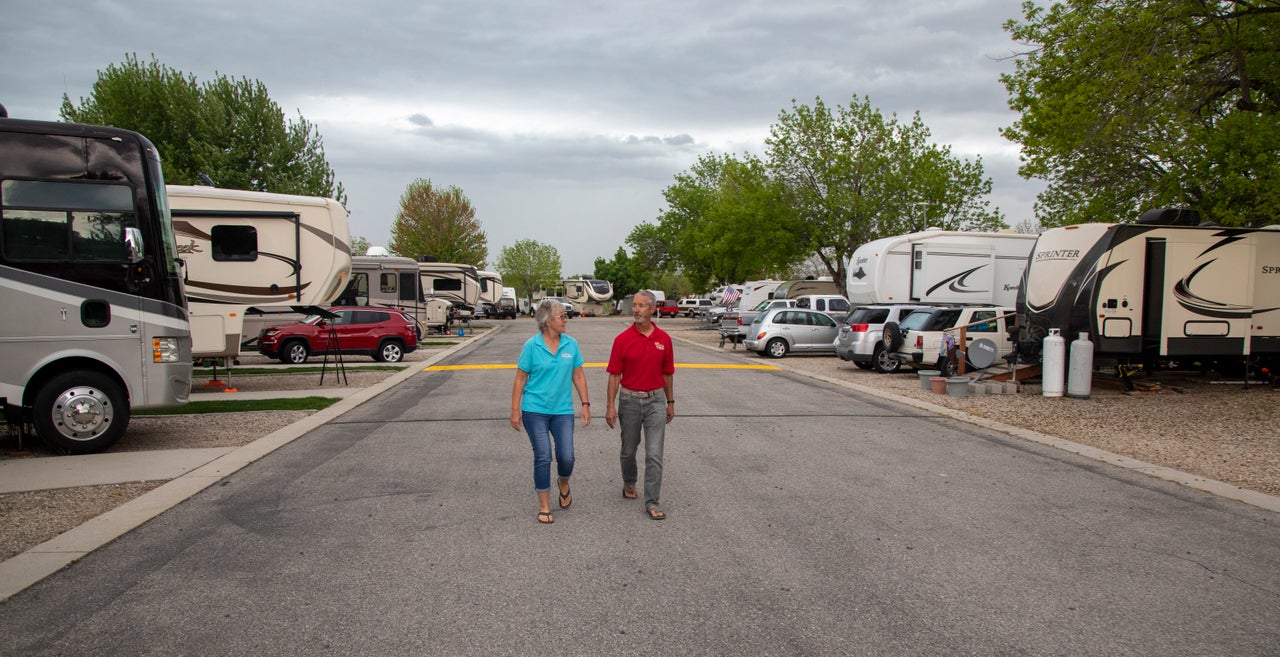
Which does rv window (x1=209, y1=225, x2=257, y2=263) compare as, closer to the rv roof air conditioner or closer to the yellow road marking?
the yellow road marking

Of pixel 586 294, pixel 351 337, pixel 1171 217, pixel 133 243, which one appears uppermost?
pixel 1171 217

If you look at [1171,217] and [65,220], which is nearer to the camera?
[65,220]

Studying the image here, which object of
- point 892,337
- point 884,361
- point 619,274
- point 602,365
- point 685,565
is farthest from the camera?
point 619,274

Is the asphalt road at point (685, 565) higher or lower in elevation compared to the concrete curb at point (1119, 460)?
A: higher

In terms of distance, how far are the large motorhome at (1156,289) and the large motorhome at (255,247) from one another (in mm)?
13214

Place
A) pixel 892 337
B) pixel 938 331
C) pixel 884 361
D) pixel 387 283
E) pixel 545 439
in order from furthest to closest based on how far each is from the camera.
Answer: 1. pixel 387 283
2. pixel 884 361
3. pixel 892 337
4. pixel 938 331
5. pixel 545 439

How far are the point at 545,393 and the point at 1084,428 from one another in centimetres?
842

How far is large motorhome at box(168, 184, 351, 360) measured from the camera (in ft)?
49.0

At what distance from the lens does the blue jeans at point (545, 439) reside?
601 cm

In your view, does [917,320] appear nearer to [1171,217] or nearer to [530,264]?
[1171,217]

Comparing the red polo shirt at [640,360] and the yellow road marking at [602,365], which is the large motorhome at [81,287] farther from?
the yellow road marking at [602,365]

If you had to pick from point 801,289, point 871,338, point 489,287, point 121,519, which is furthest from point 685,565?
point 489,287

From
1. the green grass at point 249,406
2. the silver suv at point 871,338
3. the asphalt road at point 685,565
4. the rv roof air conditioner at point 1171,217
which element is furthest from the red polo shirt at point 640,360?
the silver suv at point 871,338

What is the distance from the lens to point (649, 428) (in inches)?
248
